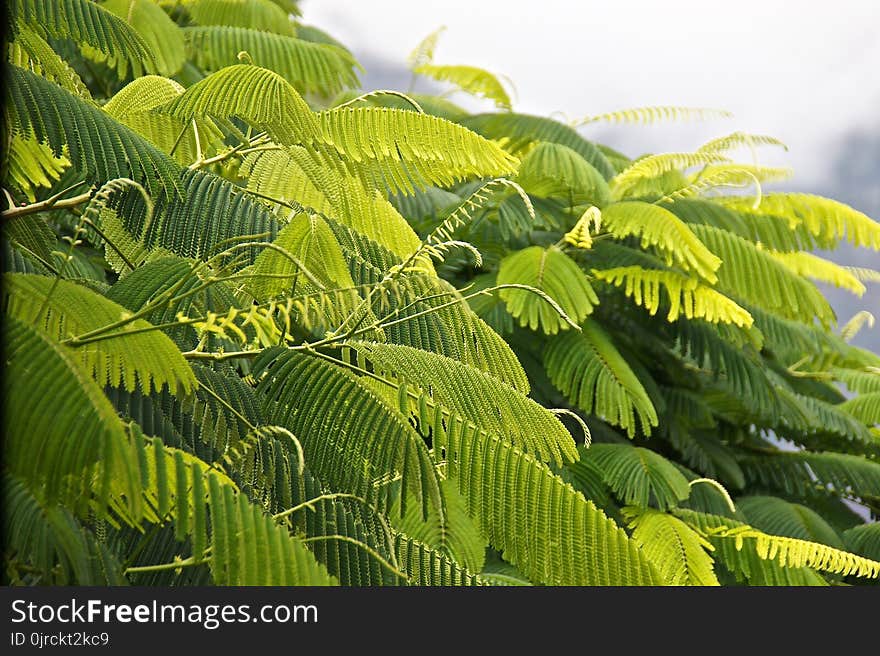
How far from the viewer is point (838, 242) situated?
293 cm

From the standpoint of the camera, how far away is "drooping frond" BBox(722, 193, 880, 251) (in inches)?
112

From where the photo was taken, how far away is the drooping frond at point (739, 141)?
2842 millimetres

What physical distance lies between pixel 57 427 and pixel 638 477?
5.41 feet

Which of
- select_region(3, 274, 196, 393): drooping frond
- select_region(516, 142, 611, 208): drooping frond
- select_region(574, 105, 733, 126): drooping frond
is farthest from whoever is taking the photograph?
select_region(574, 105, 733, 126): drooping frond

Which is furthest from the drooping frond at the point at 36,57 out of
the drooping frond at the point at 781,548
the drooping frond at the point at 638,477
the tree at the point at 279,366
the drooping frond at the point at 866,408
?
the drooping frond at the point at 866,408

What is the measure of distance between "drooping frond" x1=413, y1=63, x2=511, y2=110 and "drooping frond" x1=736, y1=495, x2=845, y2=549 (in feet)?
4.57

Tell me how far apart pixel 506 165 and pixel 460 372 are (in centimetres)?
40

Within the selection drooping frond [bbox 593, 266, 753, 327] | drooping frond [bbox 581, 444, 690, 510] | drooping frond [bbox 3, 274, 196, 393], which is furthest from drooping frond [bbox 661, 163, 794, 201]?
drooping frond [bbox 3, 274, 196, 393]

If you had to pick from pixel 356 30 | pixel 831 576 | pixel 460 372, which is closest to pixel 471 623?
pixel 460 372

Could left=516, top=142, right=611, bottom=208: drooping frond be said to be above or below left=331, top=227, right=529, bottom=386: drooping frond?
above

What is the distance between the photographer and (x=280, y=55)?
242 centimetres

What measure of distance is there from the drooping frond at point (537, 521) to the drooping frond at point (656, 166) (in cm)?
199

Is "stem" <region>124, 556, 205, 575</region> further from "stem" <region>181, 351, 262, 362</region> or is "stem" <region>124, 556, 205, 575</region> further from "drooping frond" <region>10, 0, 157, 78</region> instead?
"drooping frond" <region>10, 0, 157, 78</region>

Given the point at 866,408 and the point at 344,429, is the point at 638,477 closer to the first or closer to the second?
the point at 344,429
